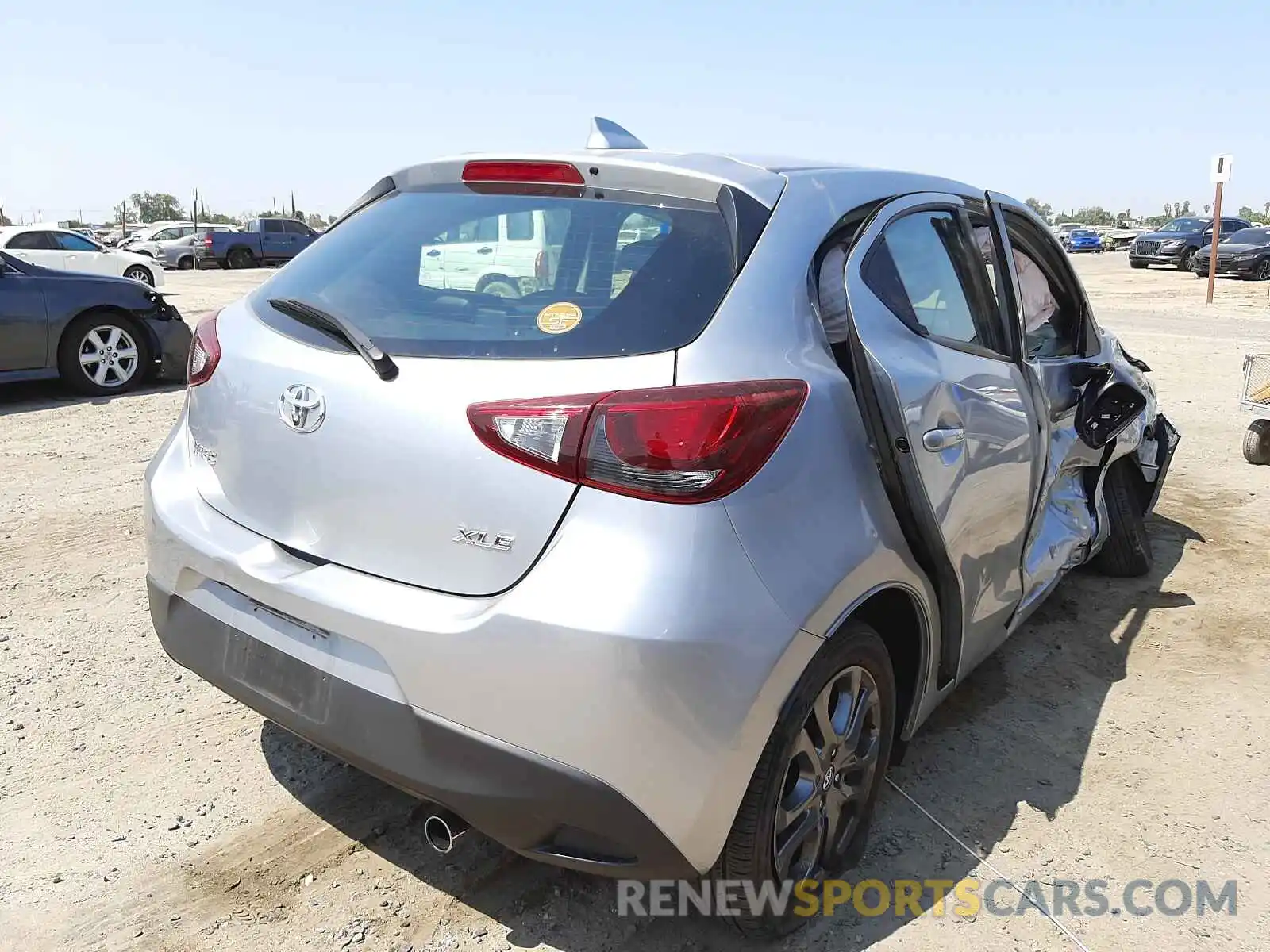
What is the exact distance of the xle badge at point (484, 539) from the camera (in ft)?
6.43

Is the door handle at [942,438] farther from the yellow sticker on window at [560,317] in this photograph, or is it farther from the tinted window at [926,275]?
the yellow sticker on window at [560,317]

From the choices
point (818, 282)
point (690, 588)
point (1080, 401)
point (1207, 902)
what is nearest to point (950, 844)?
point (1207, 902)

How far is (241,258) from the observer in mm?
32156

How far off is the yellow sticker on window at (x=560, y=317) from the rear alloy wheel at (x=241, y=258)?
32.9 metres

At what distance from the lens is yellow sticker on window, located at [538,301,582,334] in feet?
6.88

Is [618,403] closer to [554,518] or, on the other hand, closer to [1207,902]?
[554,518]

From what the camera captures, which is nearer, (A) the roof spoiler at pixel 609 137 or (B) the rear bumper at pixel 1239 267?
(A) the roof spoiler at pixel 609 137

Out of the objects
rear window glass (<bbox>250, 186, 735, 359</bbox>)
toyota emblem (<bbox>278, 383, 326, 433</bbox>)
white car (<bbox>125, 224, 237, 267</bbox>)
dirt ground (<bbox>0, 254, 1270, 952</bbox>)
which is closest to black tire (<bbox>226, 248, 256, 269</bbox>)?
white car (<bbox>125, 224, 237, 267</bbox>)

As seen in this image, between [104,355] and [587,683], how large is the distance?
7.98 m

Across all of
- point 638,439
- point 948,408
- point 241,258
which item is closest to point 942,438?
point 948,408

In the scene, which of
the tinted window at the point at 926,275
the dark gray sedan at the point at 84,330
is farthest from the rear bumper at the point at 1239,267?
the tinted window at the point at 926,275

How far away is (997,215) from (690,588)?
2275mm

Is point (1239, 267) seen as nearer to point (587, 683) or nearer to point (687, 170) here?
point (687, 170)

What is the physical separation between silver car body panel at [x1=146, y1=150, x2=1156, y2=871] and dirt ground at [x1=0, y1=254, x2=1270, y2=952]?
0.66 meters
